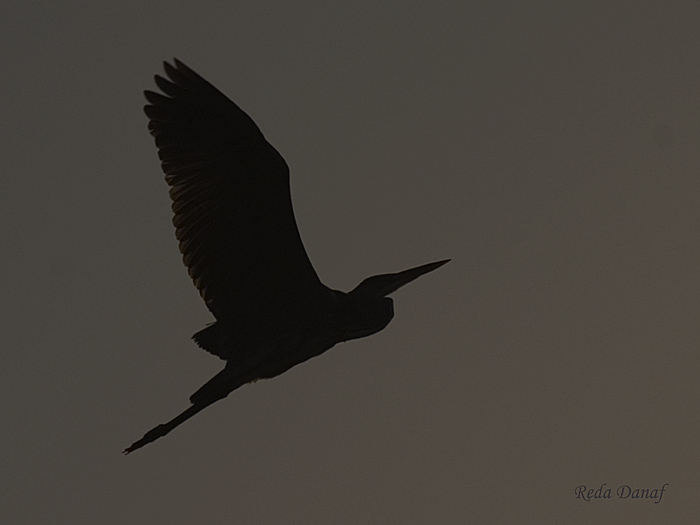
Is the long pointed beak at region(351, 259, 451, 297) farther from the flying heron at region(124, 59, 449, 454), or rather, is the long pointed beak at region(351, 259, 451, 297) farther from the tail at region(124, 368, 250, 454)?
the tail at region(124, 368, 250, 454)

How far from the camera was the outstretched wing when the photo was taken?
25.8ft

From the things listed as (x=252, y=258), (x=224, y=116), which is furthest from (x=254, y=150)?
(x=252, y=258)

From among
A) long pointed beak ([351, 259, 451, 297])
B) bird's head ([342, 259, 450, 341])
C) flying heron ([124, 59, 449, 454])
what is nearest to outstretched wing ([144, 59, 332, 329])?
flying heron ([124, 59, 449, 454])

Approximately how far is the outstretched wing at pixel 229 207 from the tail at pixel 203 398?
430mm

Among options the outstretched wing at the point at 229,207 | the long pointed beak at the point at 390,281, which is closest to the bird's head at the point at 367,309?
the long pointed beak at the point at 390,281

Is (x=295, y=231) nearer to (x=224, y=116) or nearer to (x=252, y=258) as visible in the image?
(x=252, y=258)

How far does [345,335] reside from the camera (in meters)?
8.20

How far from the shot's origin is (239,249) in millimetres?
8109

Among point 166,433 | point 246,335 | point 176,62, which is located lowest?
point 166,433

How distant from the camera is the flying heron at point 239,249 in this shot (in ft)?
25.9

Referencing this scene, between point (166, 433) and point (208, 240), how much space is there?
146 cm

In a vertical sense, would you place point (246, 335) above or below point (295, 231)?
below

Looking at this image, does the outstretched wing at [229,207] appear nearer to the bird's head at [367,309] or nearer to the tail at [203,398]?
the bird's head at [367,309]

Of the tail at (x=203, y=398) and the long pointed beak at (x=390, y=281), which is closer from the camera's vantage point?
the tail at (x=203, y=398)
